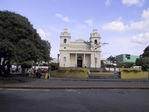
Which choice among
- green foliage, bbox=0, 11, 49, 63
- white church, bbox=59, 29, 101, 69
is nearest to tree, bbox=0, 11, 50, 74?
green foliage, bbox=0, 11, 49, 63

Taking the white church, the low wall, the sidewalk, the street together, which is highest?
the white church

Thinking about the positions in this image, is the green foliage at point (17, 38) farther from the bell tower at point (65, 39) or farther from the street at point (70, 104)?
the bell tower at point (65, 39)

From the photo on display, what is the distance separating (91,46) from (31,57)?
93156mm

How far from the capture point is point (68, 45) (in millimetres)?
132625

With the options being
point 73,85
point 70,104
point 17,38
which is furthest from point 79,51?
point 70,104

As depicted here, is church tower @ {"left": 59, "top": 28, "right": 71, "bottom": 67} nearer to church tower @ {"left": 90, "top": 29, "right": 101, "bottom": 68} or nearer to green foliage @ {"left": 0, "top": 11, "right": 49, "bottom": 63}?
church tower @ {"left": 90, "top": 29, "right": 101, "bottom": 68}

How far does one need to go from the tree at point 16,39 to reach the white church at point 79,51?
8795 cm

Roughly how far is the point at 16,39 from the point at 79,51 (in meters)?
95.1

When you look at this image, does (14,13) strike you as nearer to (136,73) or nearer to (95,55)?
(136,73)

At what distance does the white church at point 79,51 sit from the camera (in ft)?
429

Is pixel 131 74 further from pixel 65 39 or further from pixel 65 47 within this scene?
pixel 65 39

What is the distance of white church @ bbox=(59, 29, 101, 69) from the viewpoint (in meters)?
131

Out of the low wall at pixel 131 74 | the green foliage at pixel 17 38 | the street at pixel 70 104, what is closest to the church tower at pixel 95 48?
the low wall at pixel 131 74

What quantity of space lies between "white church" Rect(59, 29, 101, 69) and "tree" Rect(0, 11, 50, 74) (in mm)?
87955
